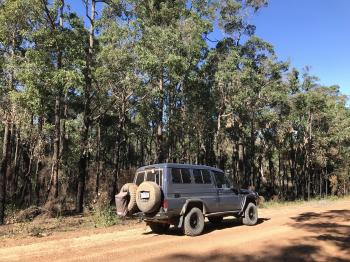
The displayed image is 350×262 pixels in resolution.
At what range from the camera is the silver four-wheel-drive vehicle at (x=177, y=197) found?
1233 cm

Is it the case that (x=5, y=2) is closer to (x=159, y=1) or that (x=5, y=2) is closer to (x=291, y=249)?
(x=159, y=1)

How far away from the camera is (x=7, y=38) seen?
63.1 feet

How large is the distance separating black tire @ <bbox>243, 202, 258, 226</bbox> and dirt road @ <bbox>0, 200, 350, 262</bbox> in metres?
0.40

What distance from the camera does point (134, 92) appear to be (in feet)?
80.4

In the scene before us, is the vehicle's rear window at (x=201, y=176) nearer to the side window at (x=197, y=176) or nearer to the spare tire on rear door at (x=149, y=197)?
the side window at (x=197, y=176)

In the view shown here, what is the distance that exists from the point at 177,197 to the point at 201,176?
1.50 metres

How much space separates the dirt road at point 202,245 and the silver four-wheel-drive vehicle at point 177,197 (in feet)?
1.89

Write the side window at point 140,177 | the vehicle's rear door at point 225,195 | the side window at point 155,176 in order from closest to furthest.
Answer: the side window at point 155,176 < the side window at point 140,177 < the vehicle's rear door at point 225,195

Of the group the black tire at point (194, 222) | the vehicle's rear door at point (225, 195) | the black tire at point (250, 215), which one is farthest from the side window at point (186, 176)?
the black tire at point (250, 215)

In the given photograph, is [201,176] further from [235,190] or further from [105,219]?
[105,219]

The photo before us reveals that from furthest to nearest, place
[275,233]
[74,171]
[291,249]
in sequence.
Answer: [74,171]
[275,233]
[291,249]

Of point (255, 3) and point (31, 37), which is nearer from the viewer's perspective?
point (31, 37)

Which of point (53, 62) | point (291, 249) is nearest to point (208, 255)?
point (291, 249)

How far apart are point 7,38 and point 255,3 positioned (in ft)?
67.8
